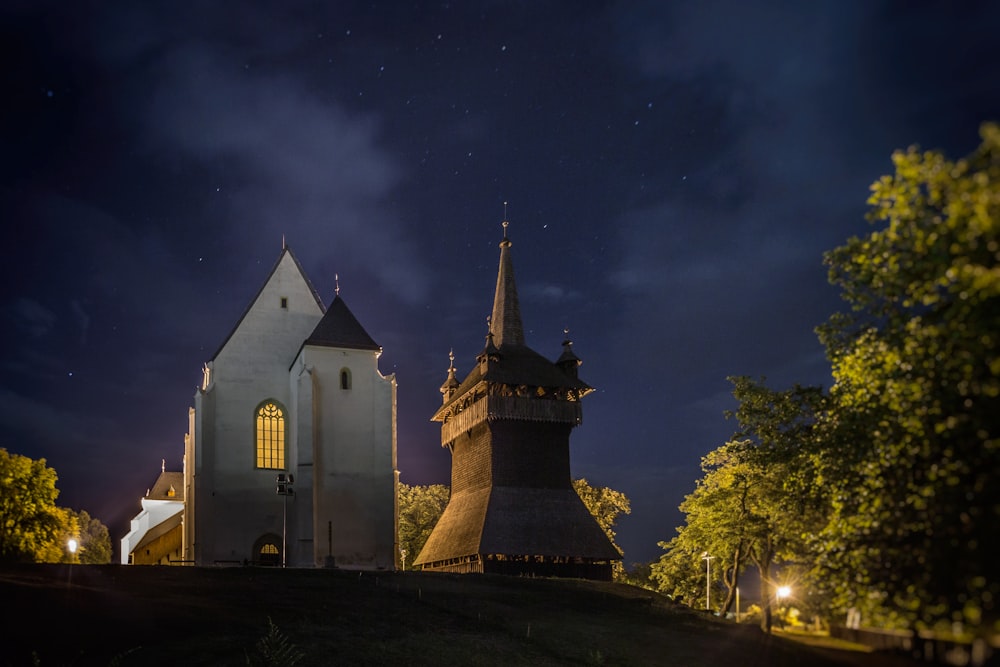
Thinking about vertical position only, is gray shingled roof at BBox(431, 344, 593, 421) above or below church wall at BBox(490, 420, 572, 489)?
above

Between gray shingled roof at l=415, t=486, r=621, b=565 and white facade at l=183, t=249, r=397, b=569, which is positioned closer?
white facade at l=183, t=249, r=397, b=569

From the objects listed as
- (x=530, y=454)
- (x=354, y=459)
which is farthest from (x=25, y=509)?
(x=530, y=454)

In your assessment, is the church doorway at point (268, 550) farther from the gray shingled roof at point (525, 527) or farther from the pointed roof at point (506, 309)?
the pointed roof at point (506, 309)

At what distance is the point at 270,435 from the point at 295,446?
7.15 ft

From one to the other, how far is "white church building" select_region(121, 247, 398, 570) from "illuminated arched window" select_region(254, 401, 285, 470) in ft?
0.19

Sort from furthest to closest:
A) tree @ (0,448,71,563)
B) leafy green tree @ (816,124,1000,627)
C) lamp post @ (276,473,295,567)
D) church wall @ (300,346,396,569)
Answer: church wall @ (300,346,396,569) → lamp post @ (276,473,295,567) → tree @ (0,448,71,563) → leafy green tree @ (816,124,1000,627)

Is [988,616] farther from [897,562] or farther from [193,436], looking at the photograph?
[193,436]

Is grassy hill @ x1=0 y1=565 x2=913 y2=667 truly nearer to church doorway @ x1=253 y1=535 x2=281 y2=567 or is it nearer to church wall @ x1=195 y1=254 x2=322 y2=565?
church doorway @ x1=253 y1=535 x2=281 y2=567

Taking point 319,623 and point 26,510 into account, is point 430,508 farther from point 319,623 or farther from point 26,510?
point 319,623

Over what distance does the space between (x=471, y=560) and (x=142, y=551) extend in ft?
87.8

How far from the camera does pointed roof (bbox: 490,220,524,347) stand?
64.2 m

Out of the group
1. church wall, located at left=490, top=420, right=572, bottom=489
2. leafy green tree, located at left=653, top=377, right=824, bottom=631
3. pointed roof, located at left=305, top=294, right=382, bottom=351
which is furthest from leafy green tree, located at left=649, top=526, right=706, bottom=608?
pointed roof, located at left=305, top=294, right=382, bottom=351


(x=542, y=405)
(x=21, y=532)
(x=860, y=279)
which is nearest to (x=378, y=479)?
(x=542, y=405)

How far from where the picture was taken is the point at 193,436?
50156 millimetres
